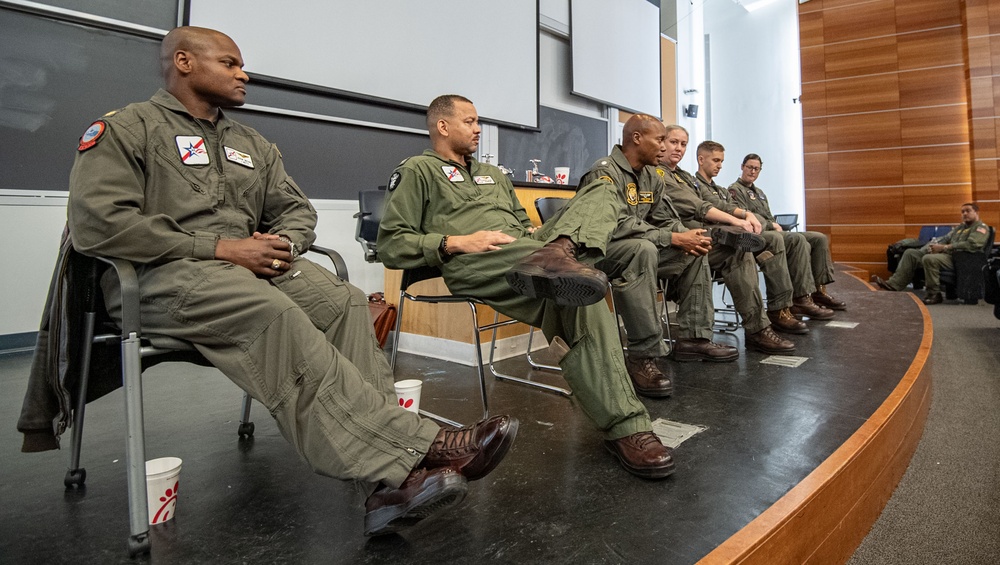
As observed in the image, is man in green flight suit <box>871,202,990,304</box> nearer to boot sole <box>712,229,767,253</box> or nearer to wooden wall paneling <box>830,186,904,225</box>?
wooden wall paneling <box>830,186,904,225</box>

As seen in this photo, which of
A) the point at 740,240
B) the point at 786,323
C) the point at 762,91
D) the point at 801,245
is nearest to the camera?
the point at 740,240

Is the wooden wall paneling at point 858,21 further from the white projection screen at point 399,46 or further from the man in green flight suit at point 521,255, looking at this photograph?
the man in green flight suit at point 521,255

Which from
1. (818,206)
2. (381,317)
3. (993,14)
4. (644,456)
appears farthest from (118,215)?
(993,14)

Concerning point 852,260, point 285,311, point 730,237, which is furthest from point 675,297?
point 852,260

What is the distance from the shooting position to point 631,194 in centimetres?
217

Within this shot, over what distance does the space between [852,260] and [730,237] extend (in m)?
6.36

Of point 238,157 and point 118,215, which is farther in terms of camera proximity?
point 238,157

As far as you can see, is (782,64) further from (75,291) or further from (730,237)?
(75,291)

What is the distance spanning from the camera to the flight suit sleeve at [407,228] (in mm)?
1485

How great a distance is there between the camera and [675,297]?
2.47 m

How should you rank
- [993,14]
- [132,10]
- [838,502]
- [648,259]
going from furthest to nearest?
1. [993,14]
2. [132,10]
3. [648,259]
4. [838,502]

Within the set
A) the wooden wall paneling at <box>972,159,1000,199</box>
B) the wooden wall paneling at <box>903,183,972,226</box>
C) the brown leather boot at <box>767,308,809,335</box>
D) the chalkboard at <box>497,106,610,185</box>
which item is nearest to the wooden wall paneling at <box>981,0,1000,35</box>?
the wooden wall paneling at <box>972,159,1000,199</box>

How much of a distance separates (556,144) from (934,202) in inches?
215

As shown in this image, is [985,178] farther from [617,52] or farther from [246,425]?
[246,425]
